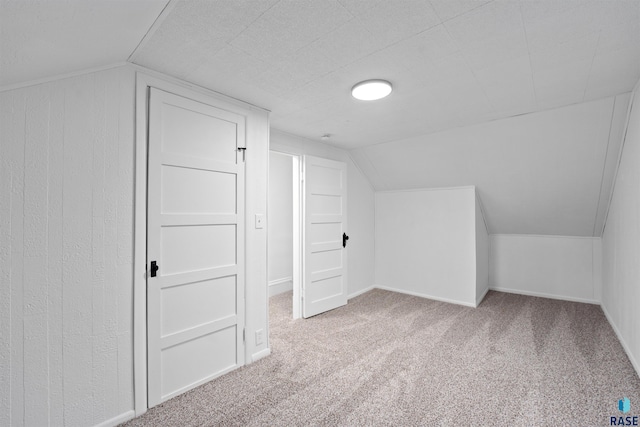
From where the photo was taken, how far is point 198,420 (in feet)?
5.90

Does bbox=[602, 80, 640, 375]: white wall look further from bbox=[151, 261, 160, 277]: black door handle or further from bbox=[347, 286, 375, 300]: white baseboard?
bbox=[151, 261, 160, 277]: black door handle

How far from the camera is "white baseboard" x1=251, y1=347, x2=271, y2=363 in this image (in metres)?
2.51

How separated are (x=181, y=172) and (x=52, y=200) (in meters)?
0.74

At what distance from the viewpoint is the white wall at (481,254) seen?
3973 mm

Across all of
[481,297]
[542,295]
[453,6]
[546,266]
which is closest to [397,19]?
[453,6]

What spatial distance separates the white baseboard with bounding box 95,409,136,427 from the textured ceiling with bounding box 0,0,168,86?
196 centimetres

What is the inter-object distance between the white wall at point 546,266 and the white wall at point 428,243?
1153 millimetres

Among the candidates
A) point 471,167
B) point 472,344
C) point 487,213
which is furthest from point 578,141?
point 472,344

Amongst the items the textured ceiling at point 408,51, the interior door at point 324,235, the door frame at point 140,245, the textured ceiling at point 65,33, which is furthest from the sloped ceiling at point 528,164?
the textured ceiling at point 65,33

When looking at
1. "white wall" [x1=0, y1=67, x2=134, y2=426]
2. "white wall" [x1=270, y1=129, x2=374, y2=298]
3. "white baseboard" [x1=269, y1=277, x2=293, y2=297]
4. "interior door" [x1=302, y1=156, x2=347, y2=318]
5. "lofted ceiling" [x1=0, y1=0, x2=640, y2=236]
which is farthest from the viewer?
"white baseboard" [x1=269, y1=277, x2=293, y2=297]

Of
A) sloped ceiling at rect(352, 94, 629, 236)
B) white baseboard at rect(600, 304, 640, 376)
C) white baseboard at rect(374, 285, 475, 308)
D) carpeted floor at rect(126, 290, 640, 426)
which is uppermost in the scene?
sloped ceiling at rect(352, 94, 629, 236)

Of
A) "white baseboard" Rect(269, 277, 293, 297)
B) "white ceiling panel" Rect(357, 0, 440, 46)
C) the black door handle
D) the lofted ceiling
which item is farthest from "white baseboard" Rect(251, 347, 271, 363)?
"white ceiling panel" Rect(357, 0, 440, 46)

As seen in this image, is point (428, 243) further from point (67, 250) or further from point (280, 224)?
point (67, 250)

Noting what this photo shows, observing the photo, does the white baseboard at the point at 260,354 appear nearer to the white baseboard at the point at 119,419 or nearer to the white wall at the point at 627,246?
the white baseboard at the point at 119,419
